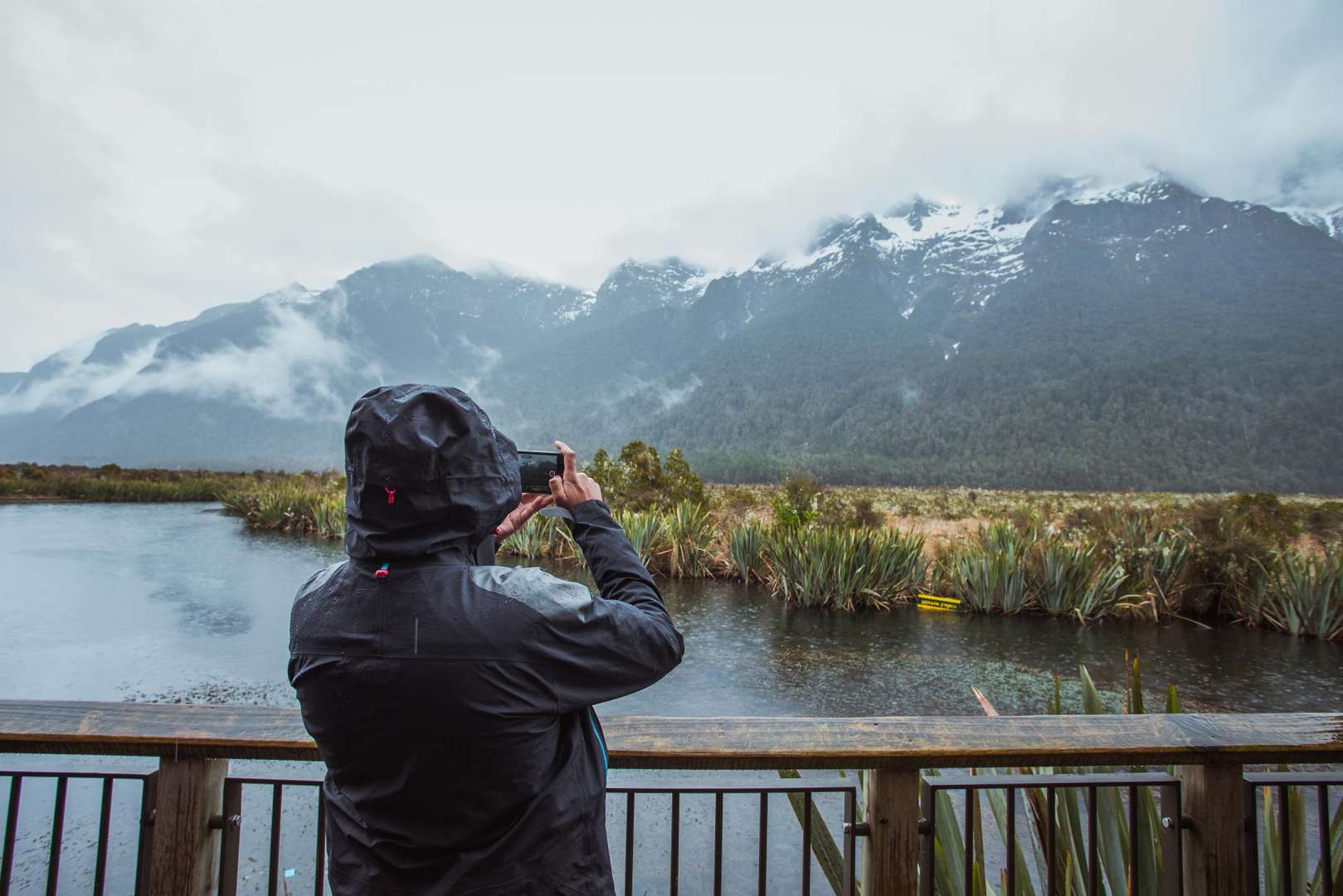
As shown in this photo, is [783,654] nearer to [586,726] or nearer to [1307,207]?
[586,726]

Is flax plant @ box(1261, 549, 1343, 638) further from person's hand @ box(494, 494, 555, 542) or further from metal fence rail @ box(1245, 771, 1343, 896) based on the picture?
person's hand @ box(494, 494, 555, 542)

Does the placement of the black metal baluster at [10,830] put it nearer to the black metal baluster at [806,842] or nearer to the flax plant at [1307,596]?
the black metal baluster at [806,842]

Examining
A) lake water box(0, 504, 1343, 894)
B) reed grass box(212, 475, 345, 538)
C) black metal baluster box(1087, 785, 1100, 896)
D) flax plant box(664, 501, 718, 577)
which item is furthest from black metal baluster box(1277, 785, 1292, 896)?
reed grass box(212, 475, 345, 538)

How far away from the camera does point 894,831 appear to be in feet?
4.84

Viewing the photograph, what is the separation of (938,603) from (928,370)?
121m

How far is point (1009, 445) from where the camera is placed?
89188mm

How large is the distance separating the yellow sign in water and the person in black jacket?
→ 9432 mm

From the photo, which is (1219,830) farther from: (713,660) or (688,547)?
(688,547)

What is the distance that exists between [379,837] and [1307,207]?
24328 cm

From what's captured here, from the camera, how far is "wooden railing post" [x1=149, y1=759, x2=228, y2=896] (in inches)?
57.1

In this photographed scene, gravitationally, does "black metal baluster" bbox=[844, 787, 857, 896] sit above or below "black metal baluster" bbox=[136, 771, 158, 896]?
below

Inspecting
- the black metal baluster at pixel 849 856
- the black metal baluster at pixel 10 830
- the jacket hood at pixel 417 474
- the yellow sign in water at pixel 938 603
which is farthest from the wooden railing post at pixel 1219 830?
the yellow sign in water at pixel 938 603

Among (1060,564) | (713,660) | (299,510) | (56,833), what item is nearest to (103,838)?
(56,833)

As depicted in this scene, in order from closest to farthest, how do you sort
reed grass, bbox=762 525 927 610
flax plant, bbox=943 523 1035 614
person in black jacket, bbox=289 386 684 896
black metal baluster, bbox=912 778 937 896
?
person in black jacket, bbox=289 386 684 896
black metal baluster, bbox=912 778 937 896
flax plant, bbox=943 523 1035 614
reed grass, bbox=762 525 927 610
